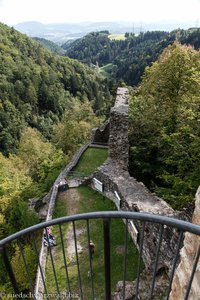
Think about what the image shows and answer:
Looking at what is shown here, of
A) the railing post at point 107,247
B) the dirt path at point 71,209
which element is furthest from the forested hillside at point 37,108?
the railing post at point 107,247

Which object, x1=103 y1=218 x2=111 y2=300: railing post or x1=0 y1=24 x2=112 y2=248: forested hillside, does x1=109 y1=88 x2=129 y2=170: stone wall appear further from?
x1=103 y1=218 x2=111 y2=300: railing post

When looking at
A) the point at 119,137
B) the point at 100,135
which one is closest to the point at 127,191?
the point at 119,137

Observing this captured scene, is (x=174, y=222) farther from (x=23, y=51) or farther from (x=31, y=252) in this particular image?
(x=23, y=51)

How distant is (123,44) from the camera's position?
197500 mm

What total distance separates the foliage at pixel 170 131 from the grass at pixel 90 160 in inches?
142

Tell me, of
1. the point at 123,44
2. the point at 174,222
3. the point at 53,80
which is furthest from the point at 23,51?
the point at 174,222

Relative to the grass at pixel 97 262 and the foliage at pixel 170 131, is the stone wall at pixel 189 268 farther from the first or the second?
the foliage at pixel 170 131

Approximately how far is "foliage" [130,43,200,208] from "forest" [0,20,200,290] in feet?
0.14

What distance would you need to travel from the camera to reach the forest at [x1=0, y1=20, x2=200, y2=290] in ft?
42.6

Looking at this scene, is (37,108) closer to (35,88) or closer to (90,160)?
(35,88)

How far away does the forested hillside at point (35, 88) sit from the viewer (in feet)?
254

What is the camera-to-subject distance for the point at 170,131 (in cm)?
1583

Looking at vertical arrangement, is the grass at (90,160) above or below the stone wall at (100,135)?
below

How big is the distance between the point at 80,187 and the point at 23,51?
113 m
